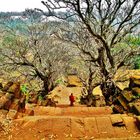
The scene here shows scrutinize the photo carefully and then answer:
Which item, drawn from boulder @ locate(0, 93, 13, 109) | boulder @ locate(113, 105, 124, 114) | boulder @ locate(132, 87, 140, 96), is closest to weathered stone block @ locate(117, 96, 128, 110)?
boulder @ locate(113, 105, 124, 114)

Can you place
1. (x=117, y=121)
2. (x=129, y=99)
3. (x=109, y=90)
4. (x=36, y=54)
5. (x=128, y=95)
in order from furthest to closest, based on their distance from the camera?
(x=36, y=54) → (x=109, y=90) → (x=128, y=95) → (x=129, y=99) → (x=117, y=121)

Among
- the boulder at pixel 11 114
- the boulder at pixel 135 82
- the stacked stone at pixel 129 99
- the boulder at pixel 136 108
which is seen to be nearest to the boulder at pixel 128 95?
the stacked stone at pixel 129 99

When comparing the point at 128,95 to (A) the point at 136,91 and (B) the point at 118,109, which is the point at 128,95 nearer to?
(A) the point at 136,91

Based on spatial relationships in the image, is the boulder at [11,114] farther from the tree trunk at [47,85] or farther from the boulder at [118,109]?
the tree trunk at [47,85]

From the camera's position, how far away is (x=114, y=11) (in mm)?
18703

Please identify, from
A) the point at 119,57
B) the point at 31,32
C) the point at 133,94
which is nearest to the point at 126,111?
the point at 133,94

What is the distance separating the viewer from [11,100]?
47.2ft

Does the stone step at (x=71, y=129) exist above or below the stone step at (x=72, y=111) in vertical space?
below

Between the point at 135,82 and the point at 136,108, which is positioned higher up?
the point at 135,82

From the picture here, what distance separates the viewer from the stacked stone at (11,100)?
44.1 feet

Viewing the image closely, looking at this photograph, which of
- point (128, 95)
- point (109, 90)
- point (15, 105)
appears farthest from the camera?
point (109, 90)

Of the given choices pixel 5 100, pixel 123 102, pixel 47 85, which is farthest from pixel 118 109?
pixel 47 85

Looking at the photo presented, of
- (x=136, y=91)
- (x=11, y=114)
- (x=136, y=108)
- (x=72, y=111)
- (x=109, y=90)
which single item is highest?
(x=109, y=90)

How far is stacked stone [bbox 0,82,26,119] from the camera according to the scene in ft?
44.1
